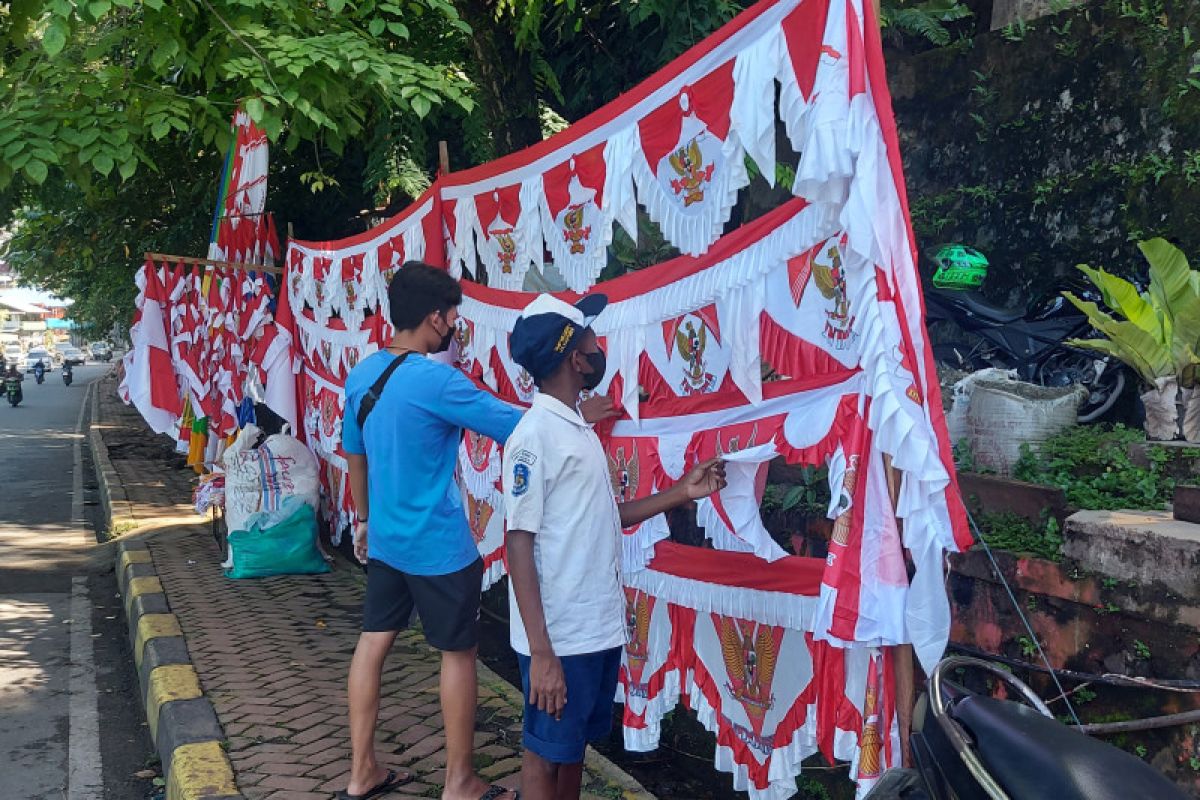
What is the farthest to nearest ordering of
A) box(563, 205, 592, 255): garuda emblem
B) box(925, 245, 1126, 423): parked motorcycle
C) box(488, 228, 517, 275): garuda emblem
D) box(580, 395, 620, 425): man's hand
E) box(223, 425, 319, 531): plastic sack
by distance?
box(223, 425, 319, 531): plastic sack < box(925, 245, 1126, 423): parked motorcycle < box(488, 228, 517, 275): garuda emblem < box(563, 205, 592, 255): garuda emblem < box(580, 395, 620, 425): man's hand

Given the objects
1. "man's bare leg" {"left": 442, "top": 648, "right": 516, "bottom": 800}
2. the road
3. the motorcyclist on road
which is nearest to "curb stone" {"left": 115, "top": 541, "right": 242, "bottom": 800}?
the road

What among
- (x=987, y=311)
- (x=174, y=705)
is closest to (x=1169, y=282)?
(x=987, y=311)

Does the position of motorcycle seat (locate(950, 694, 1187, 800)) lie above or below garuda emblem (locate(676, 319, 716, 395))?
below

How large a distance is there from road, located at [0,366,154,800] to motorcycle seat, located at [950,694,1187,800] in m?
4.02

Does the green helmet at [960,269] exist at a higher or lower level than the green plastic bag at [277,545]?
higher

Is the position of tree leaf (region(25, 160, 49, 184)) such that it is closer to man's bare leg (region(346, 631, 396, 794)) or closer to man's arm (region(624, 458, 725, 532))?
man's bare leg (region(346, 631, 396, 794))

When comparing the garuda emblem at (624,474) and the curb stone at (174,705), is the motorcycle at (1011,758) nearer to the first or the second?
the garuda emblem at (624,474)

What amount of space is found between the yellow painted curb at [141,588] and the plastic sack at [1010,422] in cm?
Answer: 542

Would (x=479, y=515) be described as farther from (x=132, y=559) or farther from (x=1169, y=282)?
(x=132, y=559)

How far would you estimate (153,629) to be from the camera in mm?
5977

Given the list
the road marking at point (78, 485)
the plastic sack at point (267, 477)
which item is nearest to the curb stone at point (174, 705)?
the plastic sack at point (267, 477)

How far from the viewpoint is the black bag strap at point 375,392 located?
139 inches

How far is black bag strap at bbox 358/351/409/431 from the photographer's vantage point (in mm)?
3541

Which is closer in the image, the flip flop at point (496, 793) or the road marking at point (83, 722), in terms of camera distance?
the flip flop at point (496, 793)
